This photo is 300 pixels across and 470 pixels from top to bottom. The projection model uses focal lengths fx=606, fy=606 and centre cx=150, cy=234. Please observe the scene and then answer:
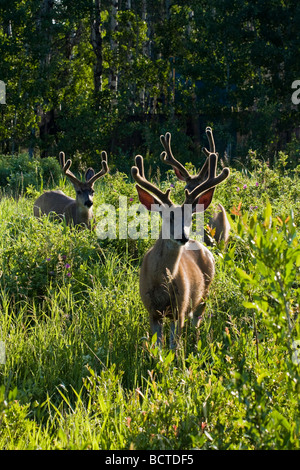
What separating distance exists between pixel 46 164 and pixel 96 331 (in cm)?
985

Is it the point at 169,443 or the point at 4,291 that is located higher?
the point at 4,291

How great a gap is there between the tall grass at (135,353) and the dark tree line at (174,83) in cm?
1107

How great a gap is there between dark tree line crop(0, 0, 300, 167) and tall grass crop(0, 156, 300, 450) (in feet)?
36.3

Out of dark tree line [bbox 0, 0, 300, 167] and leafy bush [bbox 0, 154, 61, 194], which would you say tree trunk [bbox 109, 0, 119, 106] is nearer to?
dark tree line [bbox 0, 0, 300, 167]

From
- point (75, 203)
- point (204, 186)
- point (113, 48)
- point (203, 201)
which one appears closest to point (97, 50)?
point (113, 48)

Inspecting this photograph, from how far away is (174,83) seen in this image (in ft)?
65.5

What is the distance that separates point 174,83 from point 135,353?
16.8 m

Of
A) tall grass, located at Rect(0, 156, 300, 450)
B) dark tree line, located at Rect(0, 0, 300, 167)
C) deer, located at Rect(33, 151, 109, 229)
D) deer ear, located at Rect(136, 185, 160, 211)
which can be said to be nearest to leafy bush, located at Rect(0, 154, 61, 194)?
deer, located at Rect(33, 151, 109, 229)

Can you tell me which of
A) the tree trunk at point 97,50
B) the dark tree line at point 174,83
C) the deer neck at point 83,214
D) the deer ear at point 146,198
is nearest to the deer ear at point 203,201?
the deer ear at point 146,198

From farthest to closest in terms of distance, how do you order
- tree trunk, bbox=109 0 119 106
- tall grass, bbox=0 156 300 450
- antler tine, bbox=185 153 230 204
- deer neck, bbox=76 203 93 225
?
tree trunk, bbox=109 0 119 106 < deer neck, bbox=76 203 93 225 < antler tine, bbox=185 153 230 204 < tall grass, bbox=0 156 300 450

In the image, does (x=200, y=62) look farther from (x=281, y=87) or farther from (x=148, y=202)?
(x=148, y=202)

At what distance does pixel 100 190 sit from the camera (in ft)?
34.5

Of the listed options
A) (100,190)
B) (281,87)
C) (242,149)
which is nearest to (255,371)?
(100,190)

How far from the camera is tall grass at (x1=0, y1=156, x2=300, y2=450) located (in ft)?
8.34
